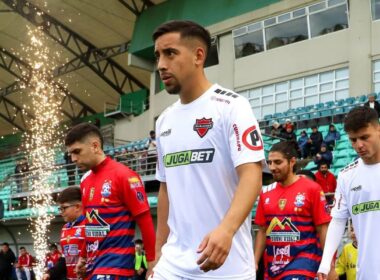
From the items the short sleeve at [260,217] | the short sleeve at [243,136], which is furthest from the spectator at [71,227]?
the short sleeve at [243,136]

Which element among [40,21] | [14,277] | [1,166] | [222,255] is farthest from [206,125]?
[1,166]

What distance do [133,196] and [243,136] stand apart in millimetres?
2336

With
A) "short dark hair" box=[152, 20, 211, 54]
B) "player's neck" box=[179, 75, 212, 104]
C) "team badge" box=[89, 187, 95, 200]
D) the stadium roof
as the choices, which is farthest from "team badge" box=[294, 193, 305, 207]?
the stadium roof

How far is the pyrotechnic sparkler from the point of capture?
91.4 ft

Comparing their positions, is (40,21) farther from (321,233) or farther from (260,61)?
(321,233)

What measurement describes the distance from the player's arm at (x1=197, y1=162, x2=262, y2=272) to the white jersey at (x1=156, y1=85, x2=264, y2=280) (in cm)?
15

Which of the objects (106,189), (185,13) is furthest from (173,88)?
(185,13)

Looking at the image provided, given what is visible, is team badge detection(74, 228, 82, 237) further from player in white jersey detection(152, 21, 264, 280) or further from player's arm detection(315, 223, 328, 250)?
player in white jersey detection(152, 21, 264, 280)

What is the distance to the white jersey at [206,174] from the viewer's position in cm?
323

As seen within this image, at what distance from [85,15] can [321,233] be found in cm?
2951

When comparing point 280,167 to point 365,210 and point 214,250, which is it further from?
point 214,250

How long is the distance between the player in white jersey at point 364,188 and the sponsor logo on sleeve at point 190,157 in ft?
4.94

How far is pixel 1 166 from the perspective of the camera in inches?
1547

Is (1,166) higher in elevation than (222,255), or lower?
higher
